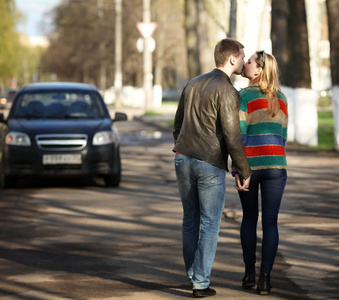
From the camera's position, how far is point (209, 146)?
19.1 feet

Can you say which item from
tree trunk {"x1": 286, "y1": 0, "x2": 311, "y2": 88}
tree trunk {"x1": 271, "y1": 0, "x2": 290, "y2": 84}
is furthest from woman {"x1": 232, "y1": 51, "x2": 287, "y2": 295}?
tree trunk {"x1": 271, "y1": 0, "x2": 290, "y2": 84}

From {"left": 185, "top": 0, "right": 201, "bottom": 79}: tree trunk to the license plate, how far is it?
22594 millimetres

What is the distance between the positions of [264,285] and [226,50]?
1.63 metres

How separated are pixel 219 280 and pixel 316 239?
2118mm

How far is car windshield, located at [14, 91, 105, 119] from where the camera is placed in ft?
43.6

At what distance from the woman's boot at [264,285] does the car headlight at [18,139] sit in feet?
22.9

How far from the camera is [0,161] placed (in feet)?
41.5

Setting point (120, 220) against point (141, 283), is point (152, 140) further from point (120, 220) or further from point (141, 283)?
point (141, 283)

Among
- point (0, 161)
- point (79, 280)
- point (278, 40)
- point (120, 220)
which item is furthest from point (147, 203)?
point (278, 40)

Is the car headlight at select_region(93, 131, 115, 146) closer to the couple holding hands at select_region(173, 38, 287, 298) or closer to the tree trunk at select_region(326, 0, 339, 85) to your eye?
the couple holding hands at select_region(173, 38, 287, 298)

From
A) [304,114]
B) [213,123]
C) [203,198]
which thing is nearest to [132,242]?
[203,198]

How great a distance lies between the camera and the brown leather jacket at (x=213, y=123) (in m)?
5.75

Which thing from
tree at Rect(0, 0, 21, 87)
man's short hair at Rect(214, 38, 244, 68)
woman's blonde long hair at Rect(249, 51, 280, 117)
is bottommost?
woman's blonde long hair at Rect(249, 51, 280, 117)

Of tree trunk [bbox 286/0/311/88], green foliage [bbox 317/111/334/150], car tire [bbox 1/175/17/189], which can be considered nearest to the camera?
car tire [bbox 1/175/17/189]
